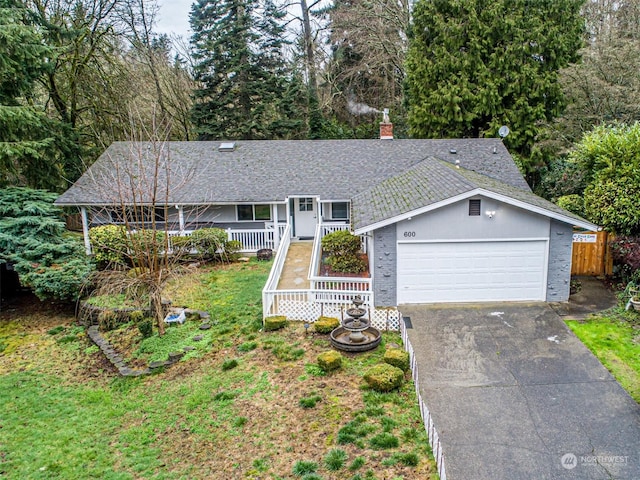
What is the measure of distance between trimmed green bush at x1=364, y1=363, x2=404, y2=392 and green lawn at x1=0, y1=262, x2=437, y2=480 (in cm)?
A: 17

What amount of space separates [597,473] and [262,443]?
4.97 metres

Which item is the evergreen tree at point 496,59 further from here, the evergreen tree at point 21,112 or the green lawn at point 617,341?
the evergreen tree at point 21,112

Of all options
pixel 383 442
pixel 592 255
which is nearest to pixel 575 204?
pixel 592 255

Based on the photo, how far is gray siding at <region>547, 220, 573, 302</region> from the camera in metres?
12.0

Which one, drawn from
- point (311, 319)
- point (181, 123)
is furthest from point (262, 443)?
point (181, 123)

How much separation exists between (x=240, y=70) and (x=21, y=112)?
50.2 ft

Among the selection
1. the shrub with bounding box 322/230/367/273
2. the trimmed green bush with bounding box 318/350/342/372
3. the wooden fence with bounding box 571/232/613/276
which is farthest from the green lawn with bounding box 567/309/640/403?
the shrub with bounding box 322/230/367/273

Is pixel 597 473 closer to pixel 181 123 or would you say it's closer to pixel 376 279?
pixel 376 279

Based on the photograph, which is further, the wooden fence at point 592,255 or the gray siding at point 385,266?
the wooden fence at point 592,255

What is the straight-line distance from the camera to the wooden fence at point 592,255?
14031 millimetres

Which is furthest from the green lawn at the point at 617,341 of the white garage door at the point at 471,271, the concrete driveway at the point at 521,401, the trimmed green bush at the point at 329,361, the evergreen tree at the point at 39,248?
the evergreen tree at the point at 39,248

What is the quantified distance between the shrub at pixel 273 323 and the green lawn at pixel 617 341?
716cm

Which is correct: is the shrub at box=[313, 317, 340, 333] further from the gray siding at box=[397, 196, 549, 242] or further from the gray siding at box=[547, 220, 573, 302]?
the gray siding at box=[547, 220, 573, 302]

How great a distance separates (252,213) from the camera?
1953cm
